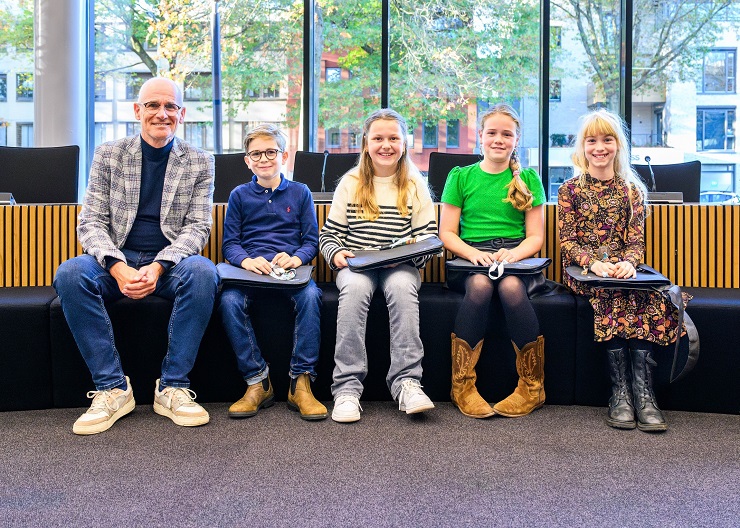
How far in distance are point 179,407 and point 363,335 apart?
0.67 m

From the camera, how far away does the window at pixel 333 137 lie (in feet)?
20.8

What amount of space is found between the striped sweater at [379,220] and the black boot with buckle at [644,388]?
0.87 meters

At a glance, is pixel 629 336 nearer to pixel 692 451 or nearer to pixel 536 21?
pixel 692 451

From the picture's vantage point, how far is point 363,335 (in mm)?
2375

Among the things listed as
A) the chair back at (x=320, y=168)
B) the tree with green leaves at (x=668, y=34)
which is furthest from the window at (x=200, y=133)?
the tree with green leaves at (x=668, y=34)

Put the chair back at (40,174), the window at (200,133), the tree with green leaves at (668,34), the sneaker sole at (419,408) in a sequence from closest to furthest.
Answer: the sneaker sole at (419,408)
the chair back at (40,174)
the tree with green leaves at (668,34)
the window at (200,133)

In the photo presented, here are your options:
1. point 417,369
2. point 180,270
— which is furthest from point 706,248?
point 180,270

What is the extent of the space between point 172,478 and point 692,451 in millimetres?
1475

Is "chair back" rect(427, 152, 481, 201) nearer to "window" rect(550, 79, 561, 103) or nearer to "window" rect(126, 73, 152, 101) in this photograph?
"window" rect(550, 79, 561, 103)

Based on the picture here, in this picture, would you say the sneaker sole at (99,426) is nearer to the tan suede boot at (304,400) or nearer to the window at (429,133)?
the tan suede boot at (304,400)

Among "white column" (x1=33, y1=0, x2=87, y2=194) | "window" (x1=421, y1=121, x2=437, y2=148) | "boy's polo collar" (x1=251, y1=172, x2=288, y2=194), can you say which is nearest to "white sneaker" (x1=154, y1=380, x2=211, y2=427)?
"boy's polo collar" (x1=251, y1=172, x2=288, y2=194)

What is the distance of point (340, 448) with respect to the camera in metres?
1.96

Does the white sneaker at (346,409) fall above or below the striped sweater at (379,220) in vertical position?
below

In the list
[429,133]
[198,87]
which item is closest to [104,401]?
[429,133]
